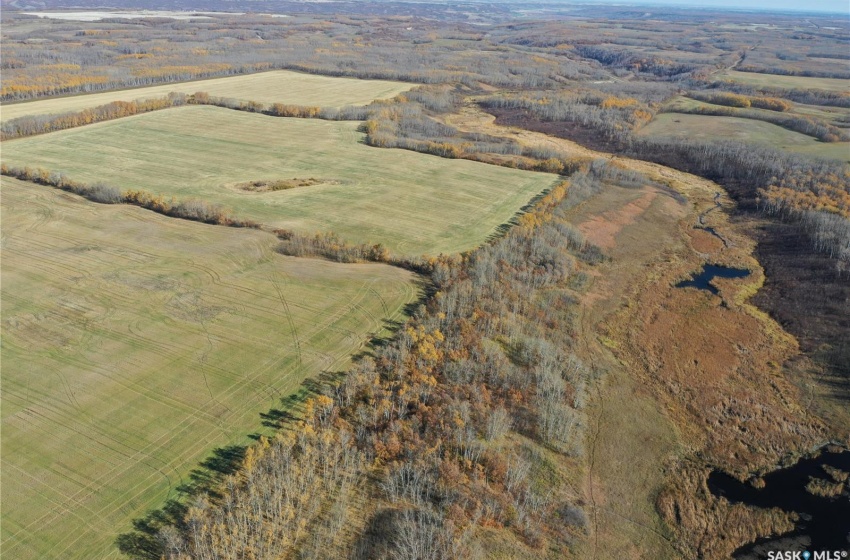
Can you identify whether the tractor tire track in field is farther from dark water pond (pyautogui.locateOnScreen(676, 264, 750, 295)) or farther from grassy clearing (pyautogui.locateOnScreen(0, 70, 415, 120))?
grassy clearing (pyautogui.locateOnScreen(0, 70, 415, 120))

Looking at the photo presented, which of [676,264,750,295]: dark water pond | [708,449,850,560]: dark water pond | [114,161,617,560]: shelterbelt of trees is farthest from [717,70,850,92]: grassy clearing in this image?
[114,161,617,560]: shelterbelt of trees

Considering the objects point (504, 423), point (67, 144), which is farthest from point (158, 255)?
point (67, 144)

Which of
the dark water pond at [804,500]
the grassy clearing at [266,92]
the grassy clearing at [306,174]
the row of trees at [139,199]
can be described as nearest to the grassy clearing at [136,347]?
the row of trees at [139,199]

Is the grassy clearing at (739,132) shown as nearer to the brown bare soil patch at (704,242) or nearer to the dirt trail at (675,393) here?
the brown bare soil patch at (704,242)

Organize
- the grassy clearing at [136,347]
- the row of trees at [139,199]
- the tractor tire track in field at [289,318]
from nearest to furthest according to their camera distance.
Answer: the grassy clearing at [136,347]
the tractor tire track in field at [289,318]
the row of trees at [139,199]

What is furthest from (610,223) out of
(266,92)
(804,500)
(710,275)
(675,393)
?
(266,92)

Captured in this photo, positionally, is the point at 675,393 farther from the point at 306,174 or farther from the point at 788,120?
the point at 788,120
